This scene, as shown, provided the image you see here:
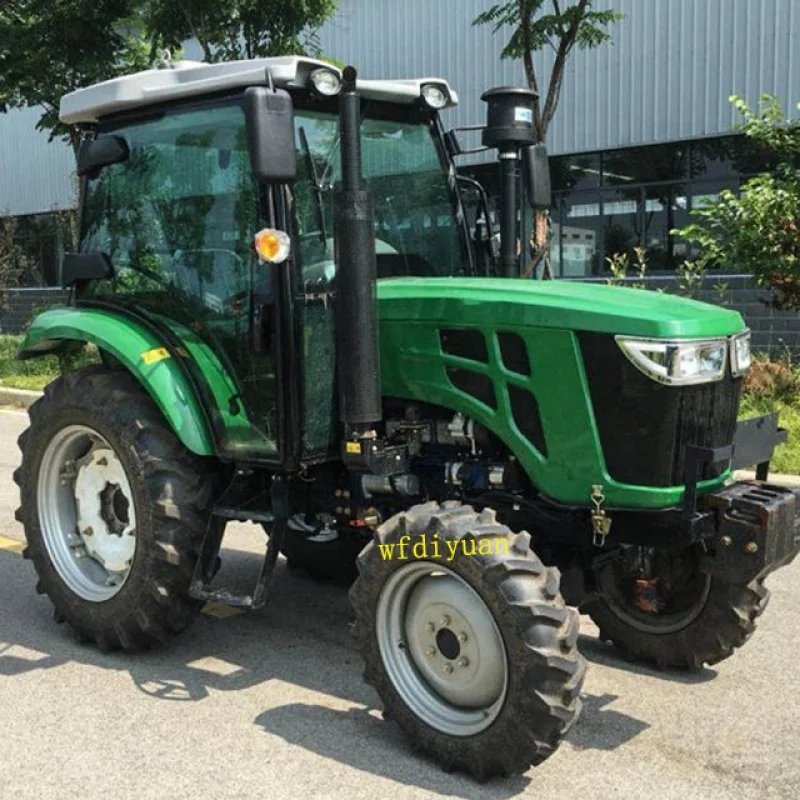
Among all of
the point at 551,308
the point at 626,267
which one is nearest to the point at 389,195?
the point at 551,308

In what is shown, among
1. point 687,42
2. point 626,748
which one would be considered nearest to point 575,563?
point 626,748

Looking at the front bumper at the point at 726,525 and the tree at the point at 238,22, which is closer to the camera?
the front bumper at the point at 726,525

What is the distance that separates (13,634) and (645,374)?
3327 millimetres

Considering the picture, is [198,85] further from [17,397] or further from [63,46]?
[63,46]

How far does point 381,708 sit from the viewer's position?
3.95m

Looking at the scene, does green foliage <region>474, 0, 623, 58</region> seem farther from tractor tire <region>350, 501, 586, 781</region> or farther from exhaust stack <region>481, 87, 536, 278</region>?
tractor tire <region>350, 501, 586, 781</region>

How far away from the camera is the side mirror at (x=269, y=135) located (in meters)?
3.51

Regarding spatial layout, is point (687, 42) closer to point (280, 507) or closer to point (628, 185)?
point (628, 185)

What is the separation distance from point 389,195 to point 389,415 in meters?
1.06

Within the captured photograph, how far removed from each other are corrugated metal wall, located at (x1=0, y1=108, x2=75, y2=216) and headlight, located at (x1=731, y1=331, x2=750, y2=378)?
64.0 feet

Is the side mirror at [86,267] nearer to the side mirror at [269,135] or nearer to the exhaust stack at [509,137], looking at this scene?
the side mirror at [269,135]

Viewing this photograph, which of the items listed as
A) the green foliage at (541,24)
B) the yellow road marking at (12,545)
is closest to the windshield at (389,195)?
the yellow road marking at (12,545)

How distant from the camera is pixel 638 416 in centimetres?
346

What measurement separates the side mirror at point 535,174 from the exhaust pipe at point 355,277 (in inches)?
47.8
